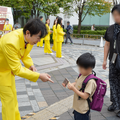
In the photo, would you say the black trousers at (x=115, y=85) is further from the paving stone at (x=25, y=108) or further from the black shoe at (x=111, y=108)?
the paving stone at (x=25, y=108)

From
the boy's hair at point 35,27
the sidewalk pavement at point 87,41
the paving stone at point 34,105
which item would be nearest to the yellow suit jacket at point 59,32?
the paving stone at point 34,105

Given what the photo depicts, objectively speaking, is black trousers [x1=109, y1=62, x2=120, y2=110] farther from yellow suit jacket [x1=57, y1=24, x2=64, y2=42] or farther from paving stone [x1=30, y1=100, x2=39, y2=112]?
yellow suit jacket [x1=57, y1=24, x2=64, y2=42]

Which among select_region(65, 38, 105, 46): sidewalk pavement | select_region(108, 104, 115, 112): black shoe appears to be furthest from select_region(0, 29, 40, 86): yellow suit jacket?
select_region(65, 38, 105, 46): sidewalk pavement

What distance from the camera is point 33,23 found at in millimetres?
2188

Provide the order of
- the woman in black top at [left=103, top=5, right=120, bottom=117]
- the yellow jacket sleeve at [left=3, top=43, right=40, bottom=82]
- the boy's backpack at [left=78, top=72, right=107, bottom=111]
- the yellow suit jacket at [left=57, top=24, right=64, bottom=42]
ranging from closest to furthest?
the yellow jacket sleeve at [left=3, top=43, right=40, bottom=82] < the boy's backpack at [left=78, top=72, right=107, bottom=111] < the woman in black top at [left=103, top=5, right=120, bottom=117] < the yellow suit jacket at [left=57, top=24, right=64, bottom=42]

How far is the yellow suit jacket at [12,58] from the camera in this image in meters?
2.16

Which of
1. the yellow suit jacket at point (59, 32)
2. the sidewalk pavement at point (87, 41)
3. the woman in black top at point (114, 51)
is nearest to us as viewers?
the woman in black top at point (114, 51)

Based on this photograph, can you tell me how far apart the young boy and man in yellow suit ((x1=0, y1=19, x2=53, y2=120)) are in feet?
1.31

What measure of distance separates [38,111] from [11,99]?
1126 millimetres

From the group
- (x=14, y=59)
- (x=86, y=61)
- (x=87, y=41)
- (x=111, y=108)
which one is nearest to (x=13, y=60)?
(x=14, y=59)

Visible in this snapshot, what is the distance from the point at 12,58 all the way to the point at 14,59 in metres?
0.03

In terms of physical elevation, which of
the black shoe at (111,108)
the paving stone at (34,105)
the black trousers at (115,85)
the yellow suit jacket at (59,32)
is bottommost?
the paving stone at (34,105)

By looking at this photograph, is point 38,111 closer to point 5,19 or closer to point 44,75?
point 44,75

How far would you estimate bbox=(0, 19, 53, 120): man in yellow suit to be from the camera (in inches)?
86.0
